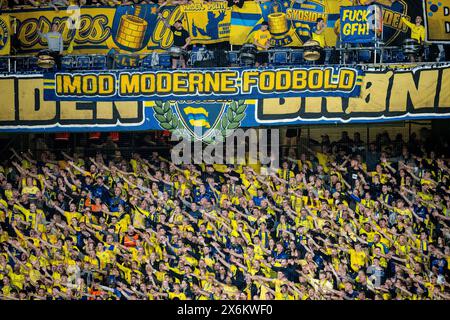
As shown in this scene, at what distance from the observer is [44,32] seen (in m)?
24.7

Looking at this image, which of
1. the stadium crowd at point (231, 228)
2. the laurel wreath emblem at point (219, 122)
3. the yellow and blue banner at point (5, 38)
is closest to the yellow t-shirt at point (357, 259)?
the stadium crowd at point (231, 228)

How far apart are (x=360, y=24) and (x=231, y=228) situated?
16.3 ft

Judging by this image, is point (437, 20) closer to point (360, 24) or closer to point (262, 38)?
point (360, 24)

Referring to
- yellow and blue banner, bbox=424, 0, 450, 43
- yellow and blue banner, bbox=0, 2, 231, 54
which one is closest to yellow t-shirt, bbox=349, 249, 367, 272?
yellow and blue banner, bbox=424, 0, 450, 43

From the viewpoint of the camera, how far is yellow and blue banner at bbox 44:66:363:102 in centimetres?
2245

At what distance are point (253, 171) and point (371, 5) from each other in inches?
169

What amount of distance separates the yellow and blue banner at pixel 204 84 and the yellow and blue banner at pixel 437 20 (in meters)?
1.71

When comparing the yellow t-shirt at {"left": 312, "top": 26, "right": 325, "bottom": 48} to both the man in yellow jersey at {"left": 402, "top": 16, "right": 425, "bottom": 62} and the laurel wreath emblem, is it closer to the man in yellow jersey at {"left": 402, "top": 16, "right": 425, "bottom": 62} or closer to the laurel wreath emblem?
the man in yellow jersey at {"left": 402, "top": 16, "right": 425, "bottom": 62}

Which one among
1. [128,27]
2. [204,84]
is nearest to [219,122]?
[204,84]

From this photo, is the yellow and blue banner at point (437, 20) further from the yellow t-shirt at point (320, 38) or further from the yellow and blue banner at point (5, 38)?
the yellow and blue banner at point (5, 38)

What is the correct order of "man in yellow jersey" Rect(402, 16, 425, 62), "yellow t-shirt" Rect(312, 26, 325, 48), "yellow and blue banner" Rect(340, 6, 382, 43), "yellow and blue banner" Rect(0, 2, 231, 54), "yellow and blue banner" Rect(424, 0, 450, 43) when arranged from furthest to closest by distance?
→ "yellow and blue banner" Rect(0, 2, 231, 54) < "yellow t-shirt" Rect(312, 26, 325, 48) < "man in yellow jersey" Rect(402, 16, 425, 62) < "yellow and blue banner" Rect(424, 0, 450, 43) < "yellow and blue banner" Rect(340, 6, 382, 43)

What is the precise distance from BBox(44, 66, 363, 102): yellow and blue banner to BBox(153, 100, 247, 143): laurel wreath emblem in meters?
0.18

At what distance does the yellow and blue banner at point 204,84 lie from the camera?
2245cm
